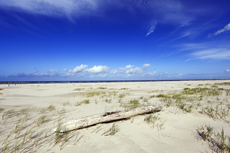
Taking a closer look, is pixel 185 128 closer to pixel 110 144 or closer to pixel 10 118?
pixel 110 144

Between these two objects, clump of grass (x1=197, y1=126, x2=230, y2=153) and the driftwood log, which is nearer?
clump of grass (x1=197, y1=126, x2=230, y2=153)

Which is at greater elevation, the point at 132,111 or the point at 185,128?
the point at 132,111

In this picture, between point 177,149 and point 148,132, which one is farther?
point 148,132

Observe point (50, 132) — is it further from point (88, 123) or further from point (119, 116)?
point (119, 116)

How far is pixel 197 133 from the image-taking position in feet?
12.6

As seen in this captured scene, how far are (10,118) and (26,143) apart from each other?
3.04 m

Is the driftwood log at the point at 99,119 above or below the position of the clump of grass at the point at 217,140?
above

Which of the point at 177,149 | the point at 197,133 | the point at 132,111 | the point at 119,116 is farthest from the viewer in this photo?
the point at 132,111

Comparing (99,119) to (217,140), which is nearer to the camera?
(217,140)

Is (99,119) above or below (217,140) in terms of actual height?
above

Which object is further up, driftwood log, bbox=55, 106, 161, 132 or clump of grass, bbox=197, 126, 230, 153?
driftwood log, bbox=55, 106, 161, 132

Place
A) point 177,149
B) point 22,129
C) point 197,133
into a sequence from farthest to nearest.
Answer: point 22,129 → point 197,133 → point 177,149

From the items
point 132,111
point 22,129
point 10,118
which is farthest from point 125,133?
point 10,118

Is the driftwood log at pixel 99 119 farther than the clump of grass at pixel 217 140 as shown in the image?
Yes
